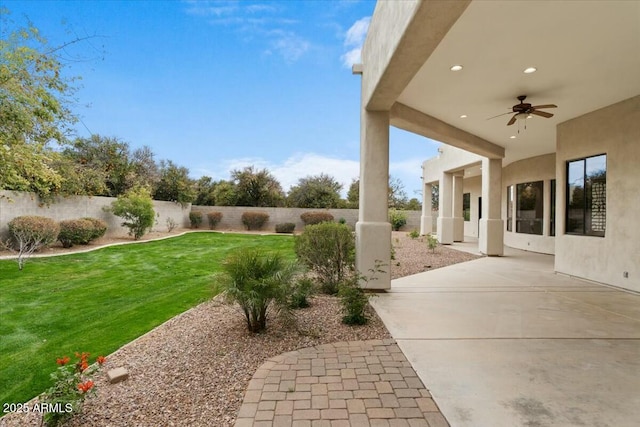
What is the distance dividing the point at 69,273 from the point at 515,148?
13684 millimetres

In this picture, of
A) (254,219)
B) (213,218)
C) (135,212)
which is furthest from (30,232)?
(254,219)

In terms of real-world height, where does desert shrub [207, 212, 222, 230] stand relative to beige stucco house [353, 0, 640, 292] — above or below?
below

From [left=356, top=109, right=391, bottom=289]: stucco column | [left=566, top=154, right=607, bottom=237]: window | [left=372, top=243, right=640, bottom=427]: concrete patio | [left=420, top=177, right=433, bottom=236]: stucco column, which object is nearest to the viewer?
[left=372, top=243, right=640, bottom=427]: concrete patio

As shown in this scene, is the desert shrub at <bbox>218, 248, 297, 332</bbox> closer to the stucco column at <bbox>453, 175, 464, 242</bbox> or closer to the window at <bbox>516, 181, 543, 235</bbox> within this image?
the window at <bbox>516, 181, 543, 235</bbox>

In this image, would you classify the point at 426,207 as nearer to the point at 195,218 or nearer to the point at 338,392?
the point at 195,218

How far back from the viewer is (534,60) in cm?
473

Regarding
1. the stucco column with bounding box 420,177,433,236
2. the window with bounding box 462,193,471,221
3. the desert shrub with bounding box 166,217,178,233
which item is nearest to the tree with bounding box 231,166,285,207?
the desert shrub with bounding box 166,217,178,233

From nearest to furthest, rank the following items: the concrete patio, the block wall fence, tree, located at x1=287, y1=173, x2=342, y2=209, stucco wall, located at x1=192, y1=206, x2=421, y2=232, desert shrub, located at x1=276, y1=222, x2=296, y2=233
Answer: the concrete patio → the block wall fence → desert shrub, located at x1=276, y1=222, x2=296, y2=233 → stucco wall, located at x1=192, y1=206, x2=421, y2=232 → tree, located at x1=287, y1=173, x2=342, y2=209

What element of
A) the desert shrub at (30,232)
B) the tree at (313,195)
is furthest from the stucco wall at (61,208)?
the tree at (313,195)

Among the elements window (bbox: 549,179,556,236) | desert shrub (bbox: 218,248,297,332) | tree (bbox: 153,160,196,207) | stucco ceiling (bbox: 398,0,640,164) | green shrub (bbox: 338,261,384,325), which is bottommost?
green shrub (bbox: 338,261,384,325)

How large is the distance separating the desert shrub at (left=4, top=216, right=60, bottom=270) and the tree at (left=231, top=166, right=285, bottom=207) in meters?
13.2

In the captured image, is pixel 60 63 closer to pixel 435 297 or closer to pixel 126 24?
pixel 126 24

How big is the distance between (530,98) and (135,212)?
51.3 feet

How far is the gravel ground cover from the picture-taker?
256 centimetres
